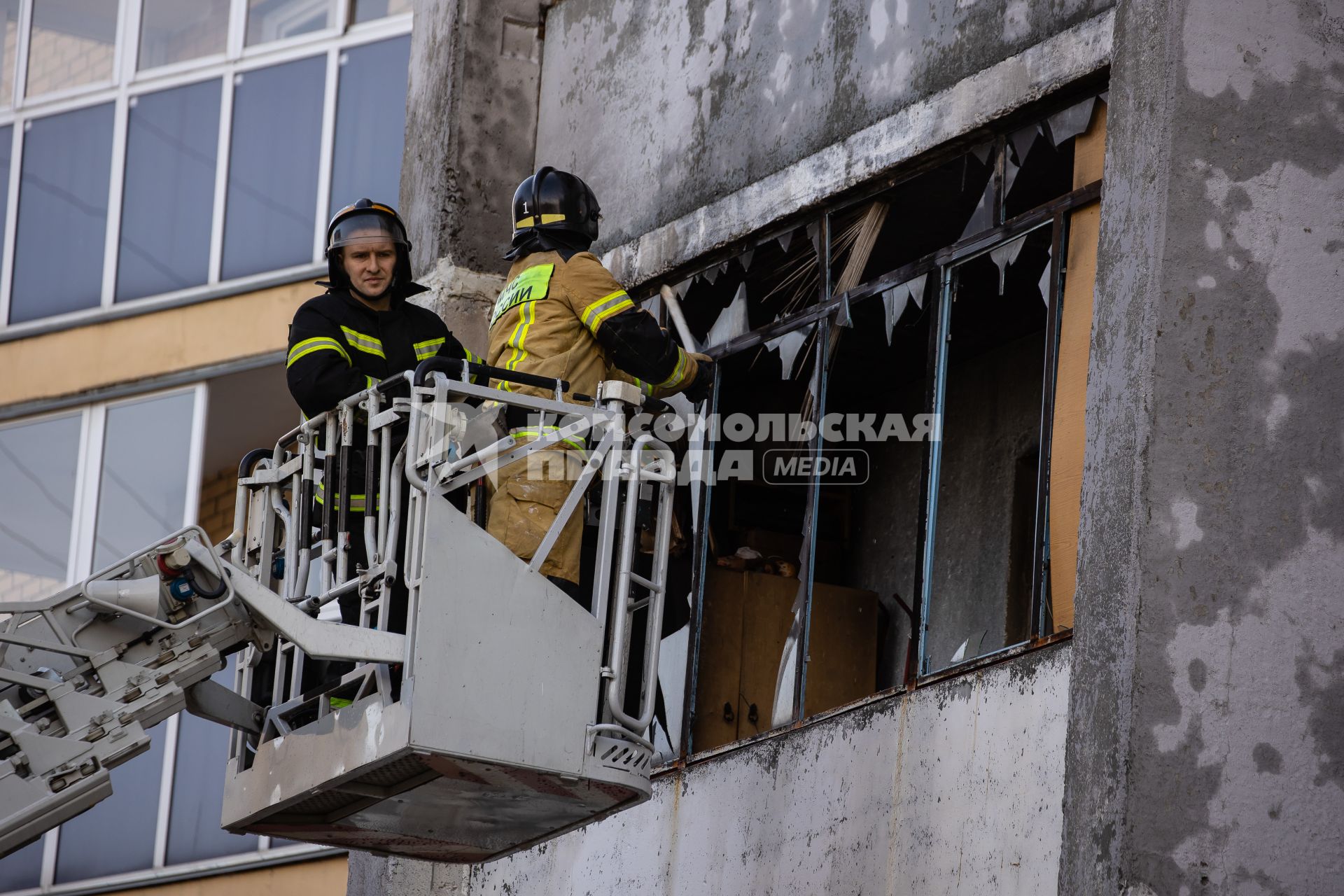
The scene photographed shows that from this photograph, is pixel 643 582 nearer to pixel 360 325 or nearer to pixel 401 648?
pixel 401 648

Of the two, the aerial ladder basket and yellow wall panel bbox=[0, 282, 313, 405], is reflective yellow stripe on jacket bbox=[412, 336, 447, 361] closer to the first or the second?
the aerial ladder basket

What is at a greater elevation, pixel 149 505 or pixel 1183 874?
pixel 149 505

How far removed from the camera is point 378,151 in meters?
13.7

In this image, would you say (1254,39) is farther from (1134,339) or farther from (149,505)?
(149,505)

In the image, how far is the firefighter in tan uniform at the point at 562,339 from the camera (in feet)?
24.4

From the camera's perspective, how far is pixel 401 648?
270 inches

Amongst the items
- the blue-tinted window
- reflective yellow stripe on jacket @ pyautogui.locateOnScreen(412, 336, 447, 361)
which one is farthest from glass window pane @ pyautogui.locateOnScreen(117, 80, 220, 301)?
reflective yellow stripe on jacket @ pyautogui.locateOnScreen(412, 336, 447, 361)

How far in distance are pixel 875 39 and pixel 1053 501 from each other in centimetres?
256

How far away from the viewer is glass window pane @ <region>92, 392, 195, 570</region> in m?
14.1

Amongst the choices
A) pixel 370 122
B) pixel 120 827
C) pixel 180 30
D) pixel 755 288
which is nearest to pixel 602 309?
pixel 755 288

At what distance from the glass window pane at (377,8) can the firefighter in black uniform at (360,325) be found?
568 centimetres

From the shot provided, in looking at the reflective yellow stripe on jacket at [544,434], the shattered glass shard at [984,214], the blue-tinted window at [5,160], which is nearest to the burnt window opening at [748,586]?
the shattered glass shard at [984,214]

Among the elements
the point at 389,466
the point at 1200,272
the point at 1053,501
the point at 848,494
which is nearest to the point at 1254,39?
the point at 1200,272

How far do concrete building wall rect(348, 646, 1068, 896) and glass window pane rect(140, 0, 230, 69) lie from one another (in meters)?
6.99
